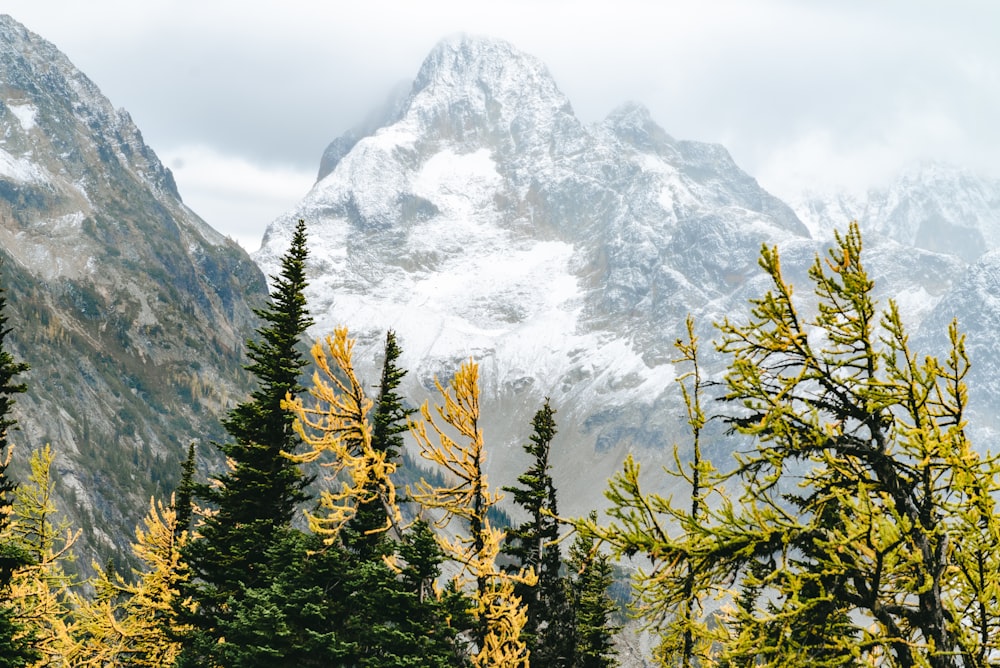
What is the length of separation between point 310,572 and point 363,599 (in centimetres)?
161

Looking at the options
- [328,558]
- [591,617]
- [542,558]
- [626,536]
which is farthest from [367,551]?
[626,536]

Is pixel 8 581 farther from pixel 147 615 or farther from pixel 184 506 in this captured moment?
pixel 184 506

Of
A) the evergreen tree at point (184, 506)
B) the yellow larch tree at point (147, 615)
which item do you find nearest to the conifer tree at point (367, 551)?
the yellow larch tree at point (147, 615)

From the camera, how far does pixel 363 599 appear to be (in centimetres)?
1973

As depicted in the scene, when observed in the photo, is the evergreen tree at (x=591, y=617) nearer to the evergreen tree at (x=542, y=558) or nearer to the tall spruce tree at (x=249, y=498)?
the evergreen tree at (x=542, y=558)

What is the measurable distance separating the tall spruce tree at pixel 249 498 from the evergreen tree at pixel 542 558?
7287 millimetres

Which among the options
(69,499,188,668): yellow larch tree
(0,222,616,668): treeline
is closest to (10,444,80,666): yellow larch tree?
(0,222,616,668): treeline

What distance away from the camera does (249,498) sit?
22859 millimetres

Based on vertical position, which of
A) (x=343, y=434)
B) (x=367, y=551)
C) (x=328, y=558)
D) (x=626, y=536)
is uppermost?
(x=343, y=434)

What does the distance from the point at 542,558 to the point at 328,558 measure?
8873 mm

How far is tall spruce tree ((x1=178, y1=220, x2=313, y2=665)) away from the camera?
22250 mm

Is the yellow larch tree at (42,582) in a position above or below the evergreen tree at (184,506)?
below

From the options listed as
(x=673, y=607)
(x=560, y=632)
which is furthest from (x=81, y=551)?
(x=673, y=607)

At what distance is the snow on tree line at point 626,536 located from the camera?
7.92 metres
